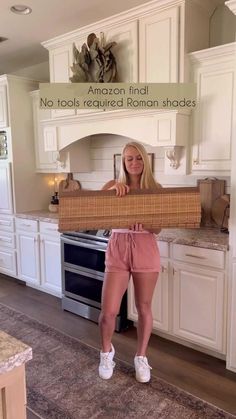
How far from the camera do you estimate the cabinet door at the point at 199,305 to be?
2377 mm

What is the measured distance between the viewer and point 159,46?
2.74 meters

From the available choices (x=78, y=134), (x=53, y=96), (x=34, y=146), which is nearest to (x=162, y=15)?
(x=78, y=134)

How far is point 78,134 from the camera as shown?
11.0 ft

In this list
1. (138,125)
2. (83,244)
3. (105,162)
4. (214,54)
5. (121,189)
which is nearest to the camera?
(121,189)

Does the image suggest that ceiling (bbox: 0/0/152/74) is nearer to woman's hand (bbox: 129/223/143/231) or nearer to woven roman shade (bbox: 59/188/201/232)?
woven roman shade (bbox: 59/188/201/232)

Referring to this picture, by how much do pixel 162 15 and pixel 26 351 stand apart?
2.63 m

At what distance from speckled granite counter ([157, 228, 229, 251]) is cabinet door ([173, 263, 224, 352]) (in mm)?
176

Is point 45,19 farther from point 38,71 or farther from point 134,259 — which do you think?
point 134,259

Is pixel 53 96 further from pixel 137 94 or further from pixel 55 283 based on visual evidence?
pixel 55 283

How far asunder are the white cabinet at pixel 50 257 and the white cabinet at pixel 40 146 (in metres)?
0.71

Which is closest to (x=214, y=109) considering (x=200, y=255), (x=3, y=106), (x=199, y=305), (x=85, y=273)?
(x=200, y=255)

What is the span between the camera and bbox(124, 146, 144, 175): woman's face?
2.12 metres

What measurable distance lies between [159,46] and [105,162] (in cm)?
132

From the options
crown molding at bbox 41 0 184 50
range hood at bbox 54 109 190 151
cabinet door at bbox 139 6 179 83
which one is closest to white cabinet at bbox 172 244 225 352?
range hood at bbox 54 109 190 151
